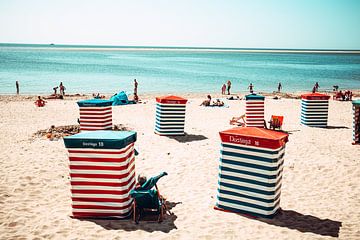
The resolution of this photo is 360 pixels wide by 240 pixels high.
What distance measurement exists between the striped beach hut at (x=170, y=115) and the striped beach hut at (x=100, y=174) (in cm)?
751

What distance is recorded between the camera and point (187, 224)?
6.27 meters

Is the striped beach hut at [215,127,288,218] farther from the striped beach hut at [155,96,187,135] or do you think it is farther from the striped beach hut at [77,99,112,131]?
the striped beach hut at [77,99,112,131]

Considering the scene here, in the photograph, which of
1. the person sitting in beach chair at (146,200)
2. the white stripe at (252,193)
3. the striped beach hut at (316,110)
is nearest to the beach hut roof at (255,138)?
the white stripe at (252,193)

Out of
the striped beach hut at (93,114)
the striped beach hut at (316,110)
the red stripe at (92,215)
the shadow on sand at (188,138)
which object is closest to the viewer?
the red stripe at (92,215)

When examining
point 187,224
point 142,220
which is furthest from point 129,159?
point 187,224

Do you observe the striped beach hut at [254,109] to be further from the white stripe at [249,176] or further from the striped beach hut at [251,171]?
the white stripe at [249,176]

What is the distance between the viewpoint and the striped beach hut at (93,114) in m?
12.9

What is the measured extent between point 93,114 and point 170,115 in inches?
129

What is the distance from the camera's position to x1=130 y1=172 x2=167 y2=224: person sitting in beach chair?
6281mm

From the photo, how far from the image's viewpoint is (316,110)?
16.7 meters

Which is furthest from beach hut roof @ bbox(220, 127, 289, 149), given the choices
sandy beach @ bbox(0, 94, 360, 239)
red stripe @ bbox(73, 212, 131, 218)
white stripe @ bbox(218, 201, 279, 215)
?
red stripe @ bbox(73, 212, 131, 218)

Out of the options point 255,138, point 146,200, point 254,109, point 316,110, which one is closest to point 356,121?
point 316,110

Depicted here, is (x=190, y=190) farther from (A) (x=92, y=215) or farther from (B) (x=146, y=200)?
(A) (x=92, y=215)

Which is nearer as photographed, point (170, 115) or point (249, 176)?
point (249, 176)
